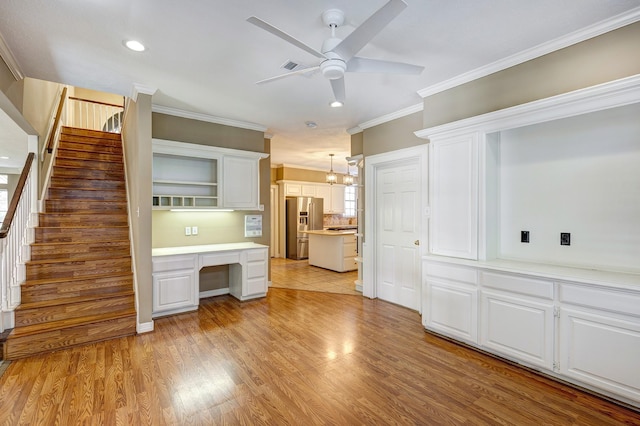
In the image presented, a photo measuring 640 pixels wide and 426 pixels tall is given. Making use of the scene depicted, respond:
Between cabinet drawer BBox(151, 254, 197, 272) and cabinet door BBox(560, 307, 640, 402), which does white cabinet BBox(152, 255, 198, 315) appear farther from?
cabinet door BBox(560, 307, 640, 402)

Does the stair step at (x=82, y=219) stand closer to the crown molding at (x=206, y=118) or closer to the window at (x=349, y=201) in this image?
the crown molding at (x=206, y=118)

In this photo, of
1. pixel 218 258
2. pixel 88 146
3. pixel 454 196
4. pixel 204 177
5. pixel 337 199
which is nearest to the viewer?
pixel 454 196

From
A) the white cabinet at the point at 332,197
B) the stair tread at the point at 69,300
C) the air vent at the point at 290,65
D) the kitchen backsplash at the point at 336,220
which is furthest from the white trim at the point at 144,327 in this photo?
the white cabinet at the point at 332,197

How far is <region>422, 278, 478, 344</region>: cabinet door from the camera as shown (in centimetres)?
302

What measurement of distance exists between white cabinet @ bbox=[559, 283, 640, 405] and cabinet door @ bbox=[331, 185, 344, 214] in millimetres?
7681

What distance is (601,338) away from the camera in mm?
2240

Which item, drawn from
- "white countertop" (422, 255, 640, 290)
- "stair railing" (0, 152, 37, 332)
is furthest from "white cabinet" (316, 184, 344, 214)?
"stair railing" (0, 152, 37, 332)

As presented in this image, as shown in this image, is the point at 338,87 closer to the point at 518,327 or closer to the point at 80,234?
the point at 518,327

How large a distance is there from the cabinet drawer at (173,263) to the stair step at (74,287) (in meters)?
0.44

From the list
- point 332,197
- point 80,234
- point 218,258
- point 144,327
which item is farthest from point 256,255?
point 332,197

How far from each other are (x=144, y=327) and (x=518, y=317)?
12.8 ft

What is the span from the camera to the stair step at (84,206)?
450 centimetres

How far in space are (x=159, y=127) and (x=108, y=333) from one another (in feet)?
8.86

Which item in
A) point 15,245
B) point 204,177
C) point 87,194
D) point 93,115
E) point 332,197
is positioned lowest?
Answer: point 15,245
